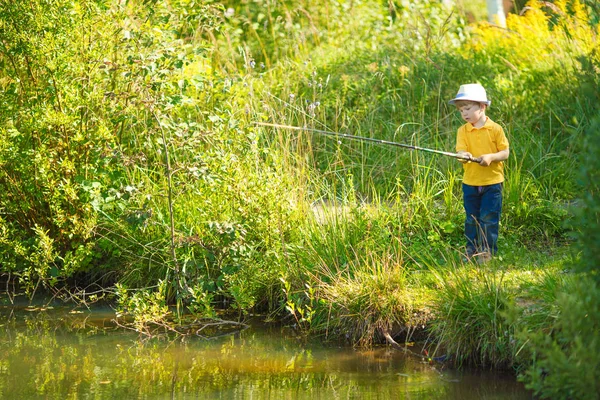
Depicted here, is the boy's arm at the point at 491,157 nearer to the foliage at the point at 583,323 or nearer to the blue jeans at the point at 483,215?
the blue jeans at the point at 483,215

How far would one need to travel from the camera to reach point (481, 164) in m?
6.32

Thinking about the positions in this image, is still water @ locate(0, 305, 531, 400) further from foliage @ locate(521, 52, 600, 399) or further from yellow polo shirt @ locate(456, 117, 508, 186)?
yellow polo shirt @ locate(456, 117, 508, 186)

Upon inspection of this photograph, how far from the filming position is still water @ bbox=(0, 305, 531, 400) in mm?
5016

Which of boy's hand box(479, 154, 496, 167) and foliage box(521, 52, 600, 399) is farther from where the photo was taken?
boy's hand box(479, 154, 496, 167)

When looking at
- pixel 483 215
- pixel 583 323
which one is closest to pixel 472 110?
pixel 483 215

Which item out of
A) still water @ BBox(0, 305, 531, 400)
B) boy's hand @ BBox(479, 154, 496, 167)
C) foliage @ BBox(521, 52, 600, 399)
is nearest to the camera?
foliage @ BBox(521, 52, 600, 399)

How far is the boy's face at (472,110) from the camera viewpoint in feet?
21.1

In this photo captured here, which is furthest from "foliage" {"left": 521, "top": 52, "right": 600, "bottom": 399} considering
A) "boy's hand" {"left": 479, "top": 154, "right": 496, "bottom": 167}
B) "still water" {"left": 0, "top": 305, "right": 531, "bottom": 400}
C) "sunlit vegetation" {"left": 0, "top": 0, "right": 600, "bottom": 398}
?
"boy's hand" {"left": 479, "top": 154, "right": 496, "bottom": 167}

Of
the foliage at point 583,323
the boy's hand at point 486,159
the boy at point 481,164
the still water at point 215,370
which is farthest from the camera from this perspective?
the boy at point 481,164

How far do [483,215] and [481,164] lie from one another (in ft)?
1.29

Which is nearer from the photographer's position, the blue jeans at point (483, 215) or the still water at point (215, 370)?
the still water at point (215, 370)

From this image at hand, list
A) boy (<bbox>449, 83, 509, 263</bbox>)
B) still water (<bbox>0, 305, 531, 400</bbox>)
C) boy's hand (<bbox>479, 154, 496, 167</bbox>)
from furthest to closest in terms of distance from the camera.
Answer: boy (<bbox>449, 83, 509, 263</bbox>) < boy's hand (<bbox>479, 154, 496, 167</bbox>) < still water (<bbox>0, 305, 531, 400</bbox>)

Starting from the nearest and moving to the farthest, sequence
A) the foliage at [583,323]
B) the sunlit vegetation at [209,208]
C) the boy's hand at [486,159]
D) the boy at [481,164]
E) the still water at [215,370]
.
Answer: the foliage at [583,323] → the still water at [215,370] → the sunlit vegetation at [209,208] → the boy's hand at [486,159] → the boy at [481,164]

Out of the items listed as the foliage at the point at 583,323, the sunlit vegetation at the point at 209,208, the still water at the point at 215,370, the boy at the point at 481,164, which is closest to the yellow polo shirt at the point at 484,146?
the boy at the point at 481,164
